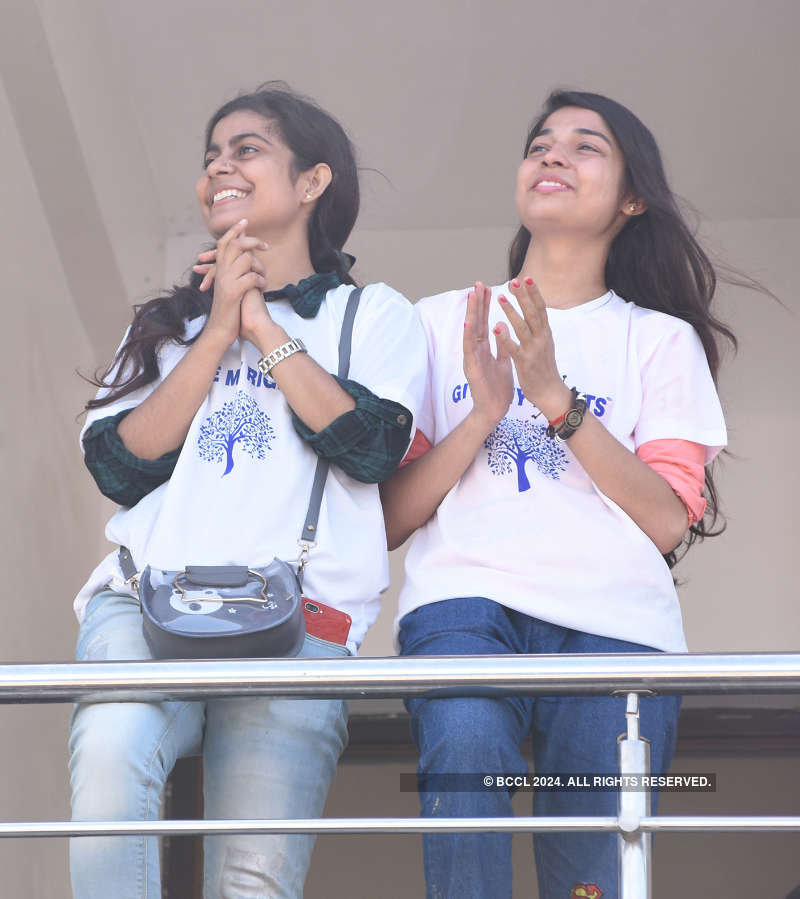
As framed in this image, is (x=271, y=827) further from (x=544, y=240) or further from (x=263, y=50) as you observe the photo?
A: (x=263, y=50)

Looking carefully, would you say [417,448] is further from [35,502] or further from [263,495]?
[35,502]

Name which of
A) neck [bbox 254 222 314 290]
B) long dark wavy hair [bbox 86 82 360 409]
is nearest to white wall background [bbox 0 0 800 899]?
long dark wavy hair [bbox 86 82 360 409]

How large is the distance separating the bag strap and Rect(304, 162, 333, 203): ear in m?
0.22

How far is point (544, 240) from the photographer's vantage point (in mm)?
2592

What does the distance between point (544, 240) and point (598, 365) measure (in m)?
0.28

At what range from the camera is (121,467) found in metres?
2.25

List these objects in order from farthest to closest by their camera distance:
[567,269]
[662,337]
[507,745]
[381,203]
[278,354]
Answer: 1. [381,203]
2. [567,269]
3. [662,337]
4. [278,354]
5. [507,745]

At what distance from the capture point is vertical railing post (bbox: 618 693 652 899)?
173 cm

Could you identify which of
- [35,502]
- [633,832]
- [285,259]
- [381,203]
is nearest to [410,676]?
[633,832]

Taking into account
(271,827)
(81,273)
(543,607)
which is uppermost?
(81,273)

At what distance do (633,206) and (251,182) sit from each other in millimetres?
650

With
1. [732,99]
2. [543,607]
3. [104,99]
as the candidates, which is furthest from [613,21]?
[543,607]

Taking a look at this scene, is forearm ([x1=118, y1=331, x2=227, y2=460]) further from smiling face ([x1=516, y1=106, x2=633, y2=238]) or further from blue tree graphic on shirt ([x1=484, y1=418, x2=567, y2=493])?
smiling face ([x1=516, y1=106, x2=633, y2=238])

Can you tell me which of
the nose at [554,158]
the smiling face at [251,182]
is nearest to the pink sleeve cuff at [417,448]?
the smiling face at [251,182]
